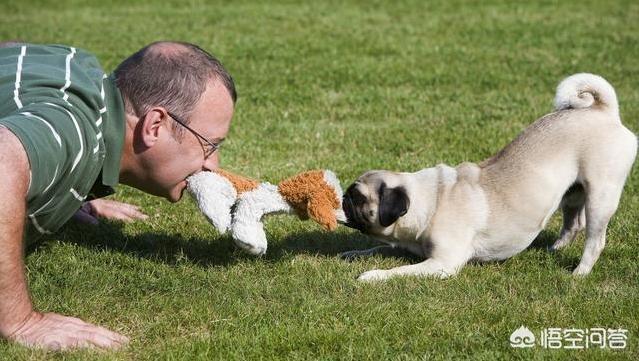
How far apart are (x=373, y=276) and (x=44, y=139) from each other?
2.16 m

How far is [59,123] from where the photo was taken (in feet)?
12.3

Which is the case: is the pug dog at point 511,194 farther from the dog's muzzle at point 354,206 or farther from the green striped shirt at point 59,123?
the green striped shirt at point 59,123

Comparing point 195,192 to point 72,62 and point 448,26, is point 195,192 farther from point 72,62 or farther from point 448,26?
point 448,26

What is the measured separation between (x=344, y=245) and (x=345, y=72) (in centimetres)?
515

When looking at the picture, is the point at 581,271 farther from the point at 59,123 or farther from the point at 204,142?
the point at 59,123

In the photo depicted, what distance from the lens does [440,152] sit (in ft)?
25.1

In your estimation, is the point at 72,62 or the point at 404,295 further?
the point at 404,295

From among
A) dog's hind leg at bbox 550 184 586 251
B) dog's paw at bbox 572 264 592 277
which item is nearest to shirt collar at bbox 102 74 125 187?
dog's paw at bbox 572 264 592 277

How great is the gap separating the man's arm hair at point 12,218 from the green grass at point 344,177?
320 millimetres

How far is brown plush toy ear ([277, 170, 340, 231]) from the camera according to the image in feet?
16.5

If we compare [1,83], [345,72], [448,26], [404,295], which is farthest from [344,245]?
[448,26]

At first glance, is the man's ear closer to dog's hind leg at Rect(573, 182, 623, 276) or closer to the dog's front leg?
the dog's front leg

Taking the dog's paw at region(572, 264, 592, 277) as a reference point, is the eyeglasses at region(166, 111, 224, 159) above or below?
above
